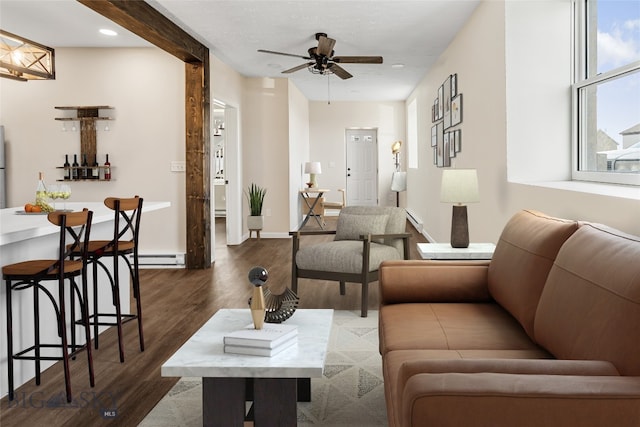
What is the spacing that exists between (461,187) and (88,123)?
4.30 meters

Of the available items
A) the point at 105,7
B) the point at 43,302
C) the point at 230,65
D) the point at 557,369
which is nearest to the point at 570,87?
the point at 557,369

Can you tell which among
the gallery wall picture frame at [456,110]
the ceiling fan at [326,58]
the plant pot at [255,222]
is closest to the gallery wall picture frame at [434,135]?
the gallery wall picture frame at [456,110]

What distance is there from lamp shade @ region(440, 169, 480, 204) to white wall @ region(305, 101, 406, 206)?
338 inches

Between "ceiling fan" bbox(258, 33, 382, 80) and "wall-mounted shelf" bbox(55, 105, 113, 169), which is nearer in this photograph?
"ceiling fan" bbox(258, 33, 382, 80)

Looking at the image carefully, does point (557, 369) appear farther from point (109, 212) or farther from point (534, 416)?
point (109, 212)

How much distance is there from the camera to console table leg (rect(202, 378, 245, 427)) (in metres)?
1.88

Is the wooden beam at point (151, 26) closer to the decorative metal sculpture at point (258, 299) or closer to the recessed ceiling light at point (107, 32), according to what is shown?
the recessed ceiling light at point (107, 32)

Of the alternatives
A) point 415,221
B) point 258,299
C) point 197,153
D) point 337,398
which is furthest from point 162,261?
point 415,221

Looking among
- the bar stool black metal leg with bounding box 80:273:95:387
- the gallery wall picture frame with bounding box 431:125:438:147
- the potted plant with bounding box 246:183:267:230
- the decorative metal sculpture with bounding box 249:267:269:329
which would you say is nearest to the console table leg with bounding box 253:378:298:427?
the decorative metal sculpture with bounding box 249:267:269:329

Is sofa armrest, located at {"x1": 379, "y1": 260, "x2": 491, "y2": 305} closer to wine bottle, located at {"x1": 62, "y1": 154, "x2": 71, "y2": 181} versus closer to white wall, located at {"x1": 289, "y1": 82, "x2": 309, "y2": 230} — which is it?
wine bottle, located at {"x1": 62, "y1": 154, "x2": 71, "y2": 181}

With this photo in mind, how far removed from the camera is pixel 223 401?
74.2 inches

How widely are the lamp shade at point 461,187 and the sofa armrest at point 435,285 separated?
985 millimetres

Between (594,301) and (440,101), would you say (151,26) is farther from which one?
(594,301)

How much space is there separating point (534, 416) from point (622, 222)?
4.77 feet
